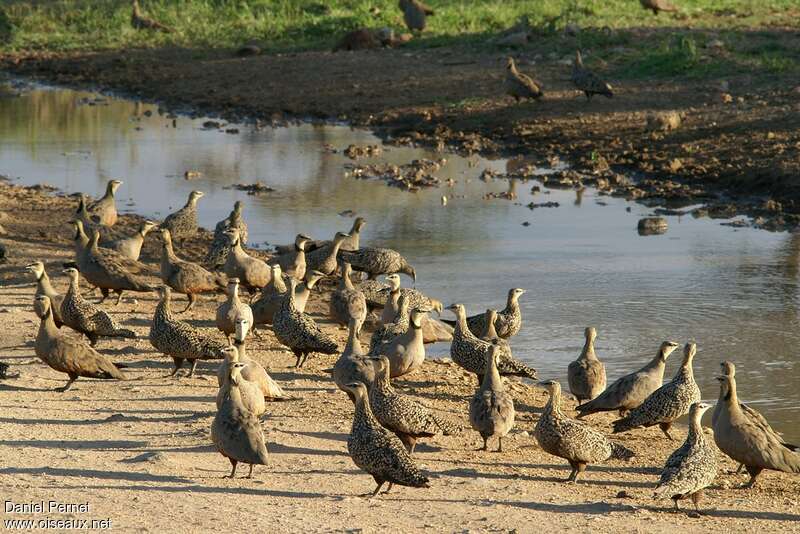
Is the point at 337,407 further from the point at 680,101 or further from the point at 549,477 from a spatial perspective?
the point at 680,101

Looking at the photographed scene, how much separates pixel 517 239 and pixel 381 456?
9.78m

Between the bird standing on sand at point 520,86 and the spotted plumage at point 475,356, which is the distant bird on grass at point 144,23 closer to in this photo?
the bird standing on sand at point 520,86

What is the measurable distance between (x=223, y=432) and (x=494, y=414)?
204cm

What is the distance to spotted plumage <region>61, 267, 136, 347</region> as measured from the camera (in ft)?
38.4

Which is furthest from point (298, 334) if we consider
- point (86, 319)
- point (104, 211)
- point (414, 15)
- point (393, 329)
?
point (414, 15)

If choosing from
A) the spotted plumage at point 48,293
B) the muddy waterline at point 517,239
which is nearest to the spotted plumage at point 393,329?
the muddy waterline at point 517,239

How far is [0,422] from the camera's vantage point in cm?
941

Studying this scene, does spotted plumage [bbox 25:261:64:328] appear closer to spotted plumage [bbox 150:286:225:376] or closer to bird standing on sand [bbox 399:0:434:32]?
spotted plumage [bbox 150:286:225:376]

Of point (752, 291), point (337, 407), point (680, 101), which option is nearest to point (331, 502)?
point (337, 407)

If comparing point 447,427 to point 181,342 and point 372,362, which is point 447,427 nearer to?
point 372,362

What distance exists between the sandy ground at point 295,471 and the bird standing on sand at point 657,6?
75.9 feet

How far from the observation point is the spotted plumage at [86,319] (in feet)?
38.4

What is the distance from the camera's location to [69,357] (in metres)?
10.4

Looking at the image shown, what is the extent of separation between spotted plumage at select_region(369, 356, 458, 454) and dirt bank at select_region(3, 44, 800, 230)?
9897mm
